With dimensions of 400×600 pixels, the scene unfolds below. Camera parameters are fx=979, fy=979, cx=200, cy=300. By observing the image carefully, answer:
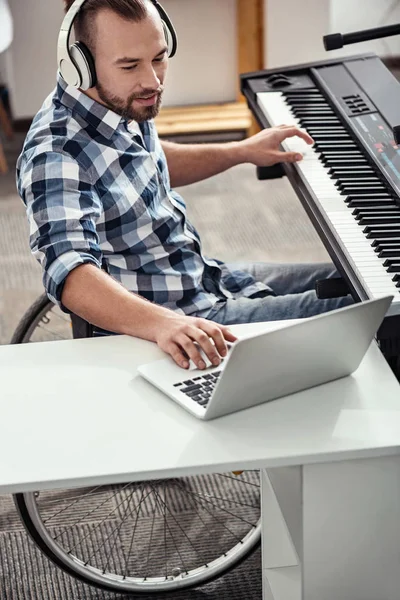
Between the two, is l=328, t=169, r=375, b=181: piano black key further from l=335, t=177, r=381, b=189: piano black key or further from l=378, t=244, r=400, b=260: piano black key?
l=378, t=244, r=400, b=260: piano black key

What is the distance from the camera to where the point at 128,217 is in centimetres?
191

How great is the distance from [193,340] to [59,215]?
0.36 m

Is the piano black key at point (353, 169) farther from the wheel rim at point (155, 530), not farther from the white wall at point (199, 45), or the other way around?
the white wall at point (199, 45)

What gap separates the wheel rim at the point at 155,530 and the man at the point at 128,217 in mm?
469

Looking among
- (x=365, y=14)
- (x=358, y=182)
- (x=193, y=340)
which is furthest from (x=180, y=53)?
(x=193, y=340)

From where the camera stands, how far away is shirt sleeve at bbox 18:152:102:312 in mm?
1690

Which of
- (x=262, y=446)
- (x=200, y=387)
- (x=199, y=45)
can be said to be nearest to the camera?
(x=262, y=446)

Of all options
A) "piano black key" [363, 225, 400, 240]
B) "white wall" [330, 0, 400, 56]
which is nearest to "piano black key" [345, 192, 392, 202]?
"piano black key" [363, 225, 400, 240]

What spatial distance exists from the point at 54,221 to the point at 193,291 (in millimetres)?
410

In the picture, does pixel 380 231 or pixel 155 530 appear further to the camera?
pixel 155 530

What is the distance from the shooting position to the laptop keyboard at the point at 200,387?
145 cm

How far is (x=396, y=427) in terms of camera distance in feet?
4.52

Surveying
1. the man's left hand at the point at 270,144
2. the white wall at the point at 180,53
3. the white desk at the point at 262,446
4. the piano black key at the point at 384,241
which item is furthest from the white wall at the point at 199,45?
the white desk at the point at 262,446

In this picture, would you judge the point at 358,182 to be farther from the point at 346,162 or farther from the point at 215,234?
the point at 215,234
